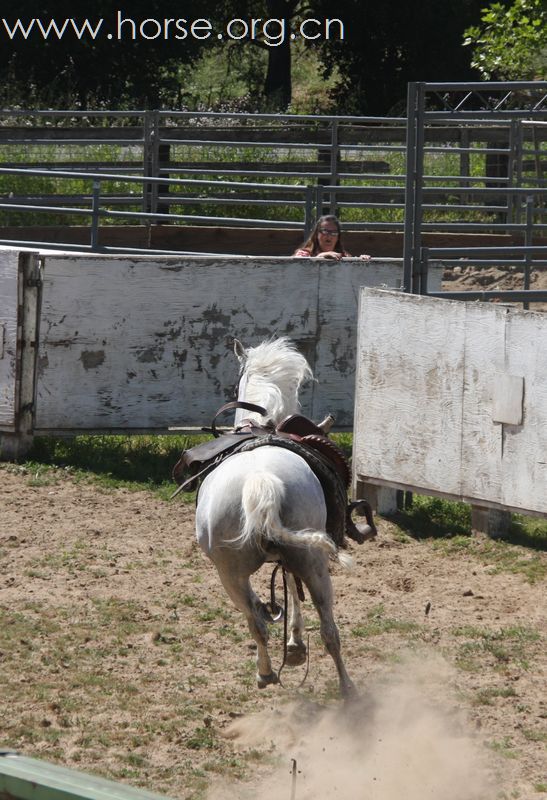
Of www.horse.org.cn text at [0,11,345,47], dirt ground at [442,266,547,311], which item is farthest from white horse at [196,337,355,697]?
www.horse.org.cn text at [0,11,345,47]

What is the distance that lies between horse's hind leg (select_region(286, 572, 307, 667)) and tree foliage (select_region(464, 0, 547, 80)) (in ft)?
35.1

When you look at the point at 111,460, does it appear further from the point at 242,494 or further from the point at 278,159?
the point at 278,159

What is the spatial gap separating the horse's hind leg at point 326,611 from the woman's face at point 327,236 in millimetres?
4788

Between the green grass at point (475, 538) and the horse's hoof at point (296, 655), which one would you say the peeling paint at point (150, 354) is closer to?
the green grass at point (475, 538)

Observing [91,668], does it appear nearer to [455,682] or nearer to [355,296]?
[455,682]

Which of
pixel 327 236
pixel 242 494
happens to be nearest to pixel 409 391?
pixel 327 236

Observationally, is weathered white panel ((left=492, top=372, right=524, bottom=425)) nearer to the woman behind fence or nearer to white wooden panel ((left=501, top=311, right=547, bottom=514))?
white wooden panel ((left=501, top=311, right=547, bottom=514))

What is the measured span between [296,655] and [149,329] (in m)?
4.17

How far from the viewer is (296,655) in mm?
4980

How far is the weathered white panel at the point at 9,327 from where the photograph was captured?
853 cm

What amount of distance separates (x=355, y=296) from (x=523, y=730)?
482cm

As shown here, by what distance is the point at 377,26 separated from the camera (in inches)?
1112

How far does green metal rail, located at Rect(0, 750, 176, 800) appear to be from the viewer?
1986mm

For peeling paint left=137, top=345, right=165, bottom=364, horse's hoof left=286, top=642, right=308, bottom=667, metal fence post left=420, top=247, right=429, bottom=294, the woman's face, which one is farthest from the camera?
the woman's face
